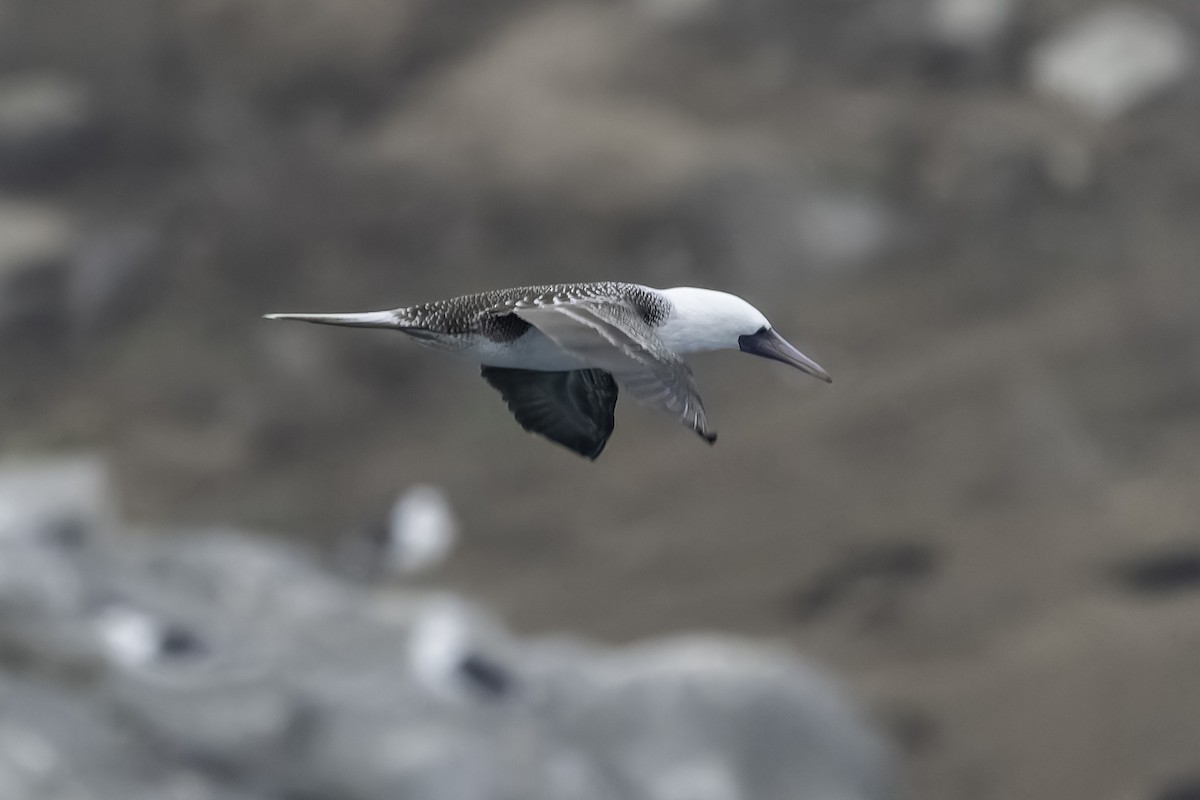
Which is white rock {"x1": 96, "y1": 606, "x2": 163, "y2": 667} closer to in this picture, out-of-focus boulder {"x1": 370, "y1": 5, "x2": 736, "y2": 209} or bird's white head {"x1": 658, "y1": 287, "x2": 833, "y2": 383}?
out-of-focus boulder {"x1": 370, "y1": 5, "x2": 736, "y2": 209}

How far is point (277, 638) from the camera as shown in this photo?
58.5ft

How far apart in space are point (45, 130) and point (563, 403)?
17.8 metres

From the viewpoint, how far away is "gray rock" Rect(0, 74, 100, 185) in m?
23.6

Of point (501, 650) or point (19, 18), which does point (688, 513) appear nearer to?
→ point (501, 650)

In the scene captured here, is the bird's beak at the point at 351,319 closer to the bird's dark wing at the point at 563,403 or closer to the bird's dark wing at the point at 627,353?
the bird's dark wing at the point at 627,353

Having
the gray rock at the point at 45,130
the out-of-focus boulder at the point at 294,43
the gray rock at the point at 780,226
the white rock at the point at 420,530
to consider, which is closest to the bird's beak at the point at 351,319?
the white rock at the point at 420,530

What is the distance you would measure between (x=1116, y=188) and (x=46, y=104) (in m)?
13.8

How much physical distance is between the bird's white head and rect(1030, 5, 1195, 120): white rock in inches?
652

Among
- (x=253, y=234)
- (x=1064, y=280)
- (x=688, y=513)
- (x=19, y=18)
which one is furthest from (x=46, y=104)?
(x=1064, y=280)

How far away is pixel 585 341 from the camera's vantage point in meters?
6.12

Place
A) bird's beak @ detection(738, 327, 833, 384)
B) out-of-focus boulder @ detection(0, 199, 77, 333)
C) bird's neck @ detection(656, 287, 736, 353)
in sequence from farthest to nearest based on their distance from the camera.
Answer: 1. out-of-focus boulder @ detection(0, 199, 77, 333)
2. bird's beak @ detection(738, 327, 833, 384)
3. bird's neck @ detection(656, 287, 736, 353)

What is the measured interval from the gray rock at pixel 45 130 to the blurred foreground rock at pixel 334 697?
5499 mm

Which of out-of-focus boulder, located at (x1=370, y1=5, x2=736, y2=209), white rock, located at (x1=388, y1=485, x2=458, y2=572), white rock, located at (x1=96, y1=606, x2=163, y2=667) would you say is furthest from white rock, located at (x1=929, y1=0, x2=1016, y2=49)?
white rock, located at (x1=96, y1=606, x2=163, y2=667)

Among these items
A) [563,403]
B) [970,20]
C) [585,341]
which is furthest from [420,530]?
[585,341]
